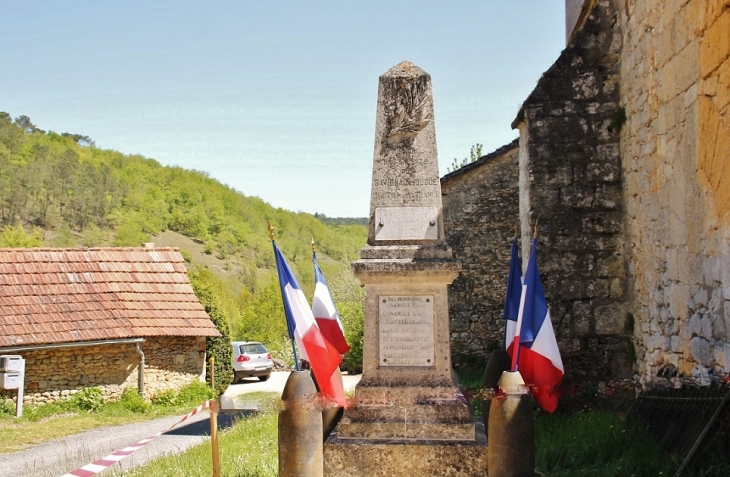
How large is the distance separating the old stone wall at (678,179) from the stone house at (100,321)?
12.8 m

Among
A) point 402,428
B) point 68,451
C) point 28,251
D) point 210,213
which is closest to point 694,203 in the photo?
point 402,428

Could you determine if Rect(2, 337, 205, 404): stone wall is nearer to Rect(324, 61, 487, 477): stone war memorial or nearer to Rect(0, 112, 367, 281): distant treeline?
Rect(324, 61, 487, 477): stone war memorial

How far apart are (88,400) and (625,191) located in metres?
13.1

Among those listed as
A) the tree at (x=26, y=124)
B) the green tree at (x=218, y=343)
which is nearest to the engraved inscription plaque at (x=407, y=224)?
the green tree at (x=218, y=343)

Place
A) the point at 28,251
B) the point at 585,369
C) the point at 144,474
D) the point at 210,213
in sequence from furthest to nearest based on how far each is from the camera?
the point at 210,213 < the point at 28,251 < the point at 585,369 < the point at 144,474

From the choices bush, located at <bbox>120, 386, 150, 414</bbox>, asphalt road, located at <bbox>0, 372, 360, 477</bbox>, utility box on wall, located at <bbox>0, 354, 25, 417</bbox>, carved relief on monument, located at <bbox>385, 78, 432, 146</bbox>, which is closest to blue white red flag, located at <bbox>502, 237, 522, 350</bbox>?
carved relief on monument, located at <bbox>385, 78, 432, 146</bbox>

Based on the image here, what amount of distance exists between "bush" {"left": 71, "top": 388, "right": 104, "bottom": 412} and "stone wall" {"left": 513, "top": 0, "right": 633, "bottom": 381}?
12036mm

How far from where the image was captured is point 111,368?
1650 centimetres

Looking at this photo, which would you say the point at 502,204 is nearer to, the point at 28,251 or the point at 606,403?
the point at 606,403

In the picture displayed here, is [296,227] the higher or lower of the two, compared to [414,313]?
higher

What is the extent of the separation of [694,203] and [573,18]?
24.7 ft

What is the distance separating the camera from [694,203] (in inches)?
224

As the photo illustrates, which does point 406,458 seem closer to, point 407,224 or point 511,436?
point 511,436

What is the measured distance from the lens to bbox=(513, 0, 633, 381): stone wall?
7688 millimetres
